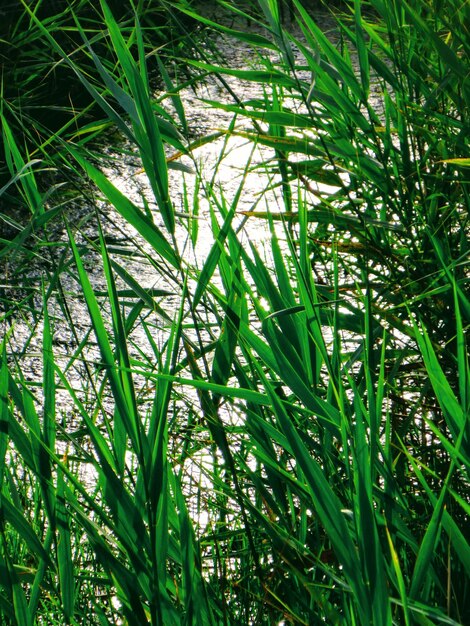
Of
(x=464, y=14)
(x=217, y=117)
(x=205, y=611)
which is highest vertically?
(x=217, y=117)

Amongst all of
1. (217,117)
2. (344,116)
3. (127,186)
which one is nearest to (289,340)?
(344,116)

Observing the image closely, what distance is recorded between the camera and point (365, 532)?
0.50 metres

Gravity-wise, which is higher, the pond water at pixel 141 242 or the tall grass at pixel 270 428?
the pond water at pixel 141 242

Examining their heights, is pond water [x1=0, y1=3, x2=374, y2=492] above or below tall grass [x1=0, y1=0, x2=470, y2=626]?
above

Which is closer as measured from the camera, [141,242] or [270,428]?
[270,428]

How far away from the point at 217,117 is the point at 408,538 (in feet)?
6.48

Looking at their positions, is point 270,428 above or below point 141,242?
below

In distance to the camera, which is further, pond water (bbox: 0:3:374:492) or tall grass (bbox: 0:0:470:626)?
pond water (bbox: 0:3:374:492)

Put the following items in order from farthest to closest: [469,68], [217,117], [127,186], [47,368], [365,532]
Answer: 1. [217,117]
2. [127,186]
3. [469,68]
4. [47,368]
5. [365,532]

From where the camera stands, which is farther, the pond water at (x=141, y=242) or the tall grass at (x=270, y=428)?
the pond water at (x=141, y=242)

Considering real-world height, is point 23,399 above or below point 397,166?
below

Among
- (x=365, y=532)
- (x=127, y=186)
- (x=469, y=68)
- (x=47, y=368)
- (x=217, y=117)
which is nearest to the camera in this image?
(x=365, y=532)

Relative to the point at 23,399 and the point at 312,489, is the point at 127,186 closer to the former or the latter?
the point at 23,399

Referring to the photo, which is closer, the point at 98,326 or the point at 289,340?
the point at 98,326
